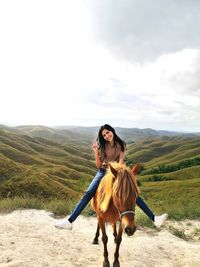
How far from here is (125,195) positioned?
732 cm

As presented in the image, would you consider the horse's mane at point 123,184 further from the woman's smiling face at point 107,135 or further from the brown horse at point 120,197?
the woman's smiling face at point 107,135

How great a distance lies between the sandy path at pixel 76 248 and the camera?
30.7 feet

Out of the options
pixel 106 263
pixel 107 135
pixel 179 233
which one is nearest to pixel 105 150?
pixel 107 135

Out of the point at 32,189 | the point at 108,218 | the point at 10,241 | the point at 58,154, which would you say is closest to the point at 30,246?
the point at 10,241

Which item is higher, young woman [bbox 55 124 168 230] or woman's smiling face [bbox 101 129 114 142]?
woman's smiling face [bbox 101 129 114 142]

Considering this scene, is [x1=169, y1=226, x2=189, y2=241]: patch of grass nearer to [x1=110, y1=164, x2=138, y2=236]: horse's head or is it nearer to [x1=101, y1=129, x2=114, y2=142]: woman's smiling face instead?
[x1=101, y1=129, x2=114, y2=142]: woman's smiling face

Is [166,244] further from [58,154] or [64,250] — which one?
[58,154]

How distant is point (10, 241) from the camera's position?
10633 mm

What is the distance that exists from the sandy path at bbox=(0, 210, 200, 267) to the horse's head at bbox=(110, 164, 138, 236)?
113 inches

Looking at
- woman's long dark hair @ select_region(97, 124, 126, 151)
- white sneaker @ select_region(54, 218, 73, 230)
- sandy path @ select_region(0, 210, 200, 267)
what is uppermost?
woman's long dark hair @ select_region(97, 124, 126, 151)

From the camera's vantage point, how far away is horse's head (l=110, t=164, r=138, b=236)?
7055 mm

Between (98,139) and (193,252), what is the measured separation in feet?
16.6

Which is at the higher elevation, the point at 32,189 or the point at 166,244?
the point at 166,244

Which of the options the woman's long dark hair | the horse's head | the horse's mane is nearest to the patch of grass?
the woman's long dark hair
